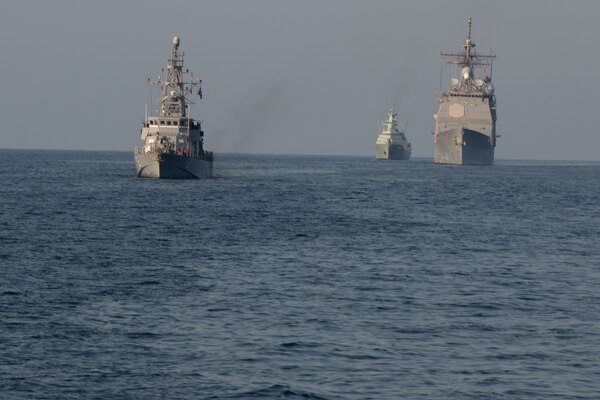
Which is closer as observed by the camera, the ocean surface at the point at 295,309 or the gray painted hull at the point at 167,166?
the ocean surface at the point at 295,309

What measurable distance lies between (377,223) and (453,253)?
1742 cm

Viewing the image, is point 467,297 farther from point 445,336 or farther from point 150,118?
point 150,118

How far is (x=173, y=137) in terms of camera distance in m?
105

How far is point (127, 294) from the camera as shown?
33.1 metres

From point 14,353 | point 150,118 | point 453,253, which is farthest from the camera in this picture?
point 150,118

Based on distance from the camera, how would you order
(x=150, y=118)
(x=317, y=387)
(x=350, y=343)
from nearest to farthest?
(x=317, y=387)
(x=350, y=343)
(x=150, y=118)

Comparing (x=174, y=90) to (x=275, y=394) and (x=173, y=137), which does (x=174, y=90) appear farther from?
(x=275, y=394)

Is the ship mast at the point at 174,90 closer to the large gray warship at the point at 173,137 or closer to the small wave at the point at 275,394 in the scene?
the large gray warship at the point at 173,137

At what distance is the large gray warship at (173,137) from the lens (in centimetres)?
10375

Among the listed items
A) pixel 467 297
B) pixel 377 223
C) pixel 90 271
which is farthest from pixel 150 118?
pixel 467 297

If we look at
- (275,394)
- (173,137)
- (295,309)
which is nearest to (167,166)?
(173,137)

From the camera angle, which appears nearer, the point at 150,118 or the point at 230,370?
the point at 230,370

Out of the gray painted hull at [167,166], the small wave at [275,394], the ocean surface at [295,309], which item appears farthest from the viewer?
the gray painted hull at [167,166]

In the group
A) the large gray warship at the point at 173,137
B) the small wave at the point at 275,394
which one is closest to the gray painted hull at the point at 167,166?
the large gray warship at the point at 173,137
